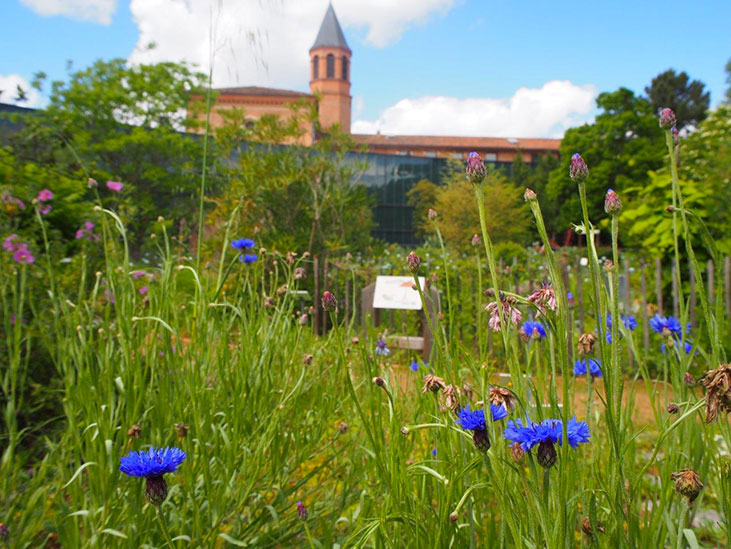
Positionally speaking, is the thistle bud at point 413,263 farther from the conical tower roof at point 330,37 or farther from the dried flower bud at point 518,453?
the conical tower roof at point 330,37

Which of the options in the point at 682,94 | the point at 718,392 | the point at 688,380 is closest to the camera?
the point at 718,392

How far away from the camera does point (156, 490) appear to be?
0.77 meters

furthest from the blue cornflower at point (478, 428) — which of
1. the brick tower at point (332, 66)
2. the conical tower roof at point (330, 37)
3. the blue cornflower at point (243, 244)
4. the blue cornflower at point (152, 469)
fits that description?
the conical tower roof at point (330, 37)

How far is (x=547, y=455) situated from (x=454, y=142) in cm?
4464

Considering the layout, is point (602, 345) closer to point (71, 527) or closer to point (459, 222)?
point (71, 527)

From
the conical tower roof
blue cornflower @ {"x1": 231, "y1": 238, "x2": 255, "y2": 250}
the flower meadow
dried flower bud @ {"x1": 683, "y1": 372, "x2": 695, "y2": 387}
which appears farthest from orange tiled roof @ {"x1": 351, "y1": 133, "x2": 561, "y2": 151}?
dried flower bud @ {"x1": 683, "y1": 372, "x2": 695, "y2": 387}

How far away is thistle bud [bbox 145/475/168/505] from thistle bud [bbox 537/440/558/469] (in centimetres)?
51

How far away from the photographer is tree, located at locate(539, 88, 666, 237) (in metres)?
21.6

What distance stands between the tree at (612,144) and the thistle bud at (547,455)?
22.5 metres

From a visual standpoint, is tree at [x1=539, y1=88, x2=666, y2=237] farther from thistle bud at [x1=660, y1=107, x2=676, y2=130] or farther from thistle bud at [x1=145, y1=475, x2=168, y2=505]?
thistle bud at [x1=145, y1=475, x2=168, y2=505]

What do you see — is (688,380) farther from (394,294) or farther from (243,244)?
(394,294)

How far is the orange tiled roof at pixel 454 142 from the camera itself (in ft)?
138

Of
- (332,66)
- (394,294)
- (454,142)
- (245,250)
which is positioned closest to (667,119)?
(245,250)

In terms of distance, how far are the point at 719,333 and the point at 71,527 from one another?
1.36 metres
